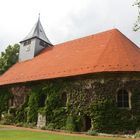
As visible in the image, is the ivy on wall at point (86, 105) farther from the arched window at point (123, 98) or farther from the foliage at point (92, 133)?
the foliage at point (92, 133)

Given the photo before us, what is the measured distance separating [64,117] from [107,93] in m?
3.91

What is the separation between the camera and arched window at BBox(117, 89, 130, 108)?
18.1 meters

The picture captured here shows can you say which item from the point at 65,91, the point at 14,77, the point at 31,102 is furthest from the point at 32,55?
the point at 65,91

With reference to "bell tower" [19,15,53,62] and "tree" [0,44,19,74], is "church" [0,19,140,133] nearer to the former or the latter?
"bell tower" [19,15,53,62]

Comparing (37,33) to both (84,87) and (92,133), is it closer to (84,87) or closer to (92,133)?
(84,87)

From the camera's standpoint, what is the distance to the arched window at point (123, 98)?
714 inches

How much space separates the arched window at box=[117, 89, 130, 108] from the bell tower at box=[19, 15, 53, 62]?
1392cm

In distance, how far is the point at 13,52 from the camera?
35188 millimetres

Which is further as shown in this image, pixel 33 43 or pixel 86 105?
pixel 33 43

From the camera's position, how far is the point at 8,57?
3456 centimetres

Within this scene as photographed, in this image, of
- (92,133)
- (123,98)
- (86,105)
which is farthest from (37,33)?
(92,133)

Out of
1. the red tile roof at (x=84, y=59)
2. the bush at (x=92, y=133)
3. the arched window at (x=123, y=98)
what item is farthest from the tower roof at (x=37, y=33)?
the bush at (x=92, y=133)

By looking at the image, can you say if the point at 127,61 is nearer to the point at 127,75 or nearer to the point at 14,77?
the point at 127,75

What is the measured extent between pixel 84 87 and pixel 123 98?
301 cm
